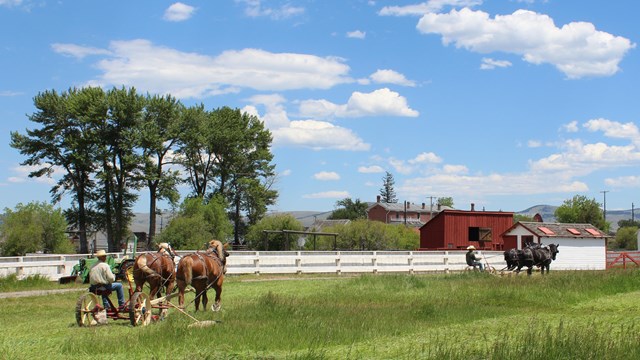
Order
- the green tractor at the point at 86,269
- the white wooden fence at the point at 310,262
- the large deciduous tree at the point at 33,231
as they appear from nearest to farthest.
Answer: the green tractor at the point at 86,269 < the white wooden fence at the point at 310,262 < the large deciduous tree at the point at 33,231

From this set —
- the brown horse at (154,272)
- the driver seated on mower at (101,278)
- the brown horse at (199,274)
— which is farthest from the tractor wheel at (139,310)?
the brown horse at (199,274)

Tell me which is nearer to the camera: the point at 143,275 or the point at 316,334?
the point at 316,334

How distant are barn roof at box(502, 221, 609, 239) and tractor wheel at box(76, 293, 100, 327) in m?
38.2

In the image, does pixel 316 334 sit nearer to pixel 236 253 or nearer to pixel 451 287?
pixel 451 287

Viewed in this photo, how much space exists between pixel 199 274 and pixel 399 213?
132966mm

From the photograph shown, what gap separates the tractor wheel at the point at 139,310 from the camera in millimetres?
16578

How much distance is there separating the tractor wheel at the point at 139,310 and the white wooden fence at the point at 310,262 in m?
15.0

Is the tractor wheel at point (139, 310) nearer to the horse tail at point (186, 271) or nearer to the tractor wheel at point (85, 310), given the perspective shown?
the tractor wheel at point (85, 310)

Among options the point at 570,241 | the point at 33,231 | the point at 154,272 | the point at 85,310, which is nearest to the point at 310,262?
the point at 154,272

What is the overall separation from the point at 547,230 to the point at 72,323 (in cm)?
3979

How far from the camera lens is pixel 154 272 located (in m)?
18.5

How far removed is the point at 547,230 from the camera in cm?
5112

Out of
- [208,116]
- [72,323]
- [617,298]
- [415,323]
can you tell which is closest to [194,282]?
[72,323]

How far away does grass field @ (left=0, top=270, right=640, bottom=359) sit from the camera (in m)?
11.4
